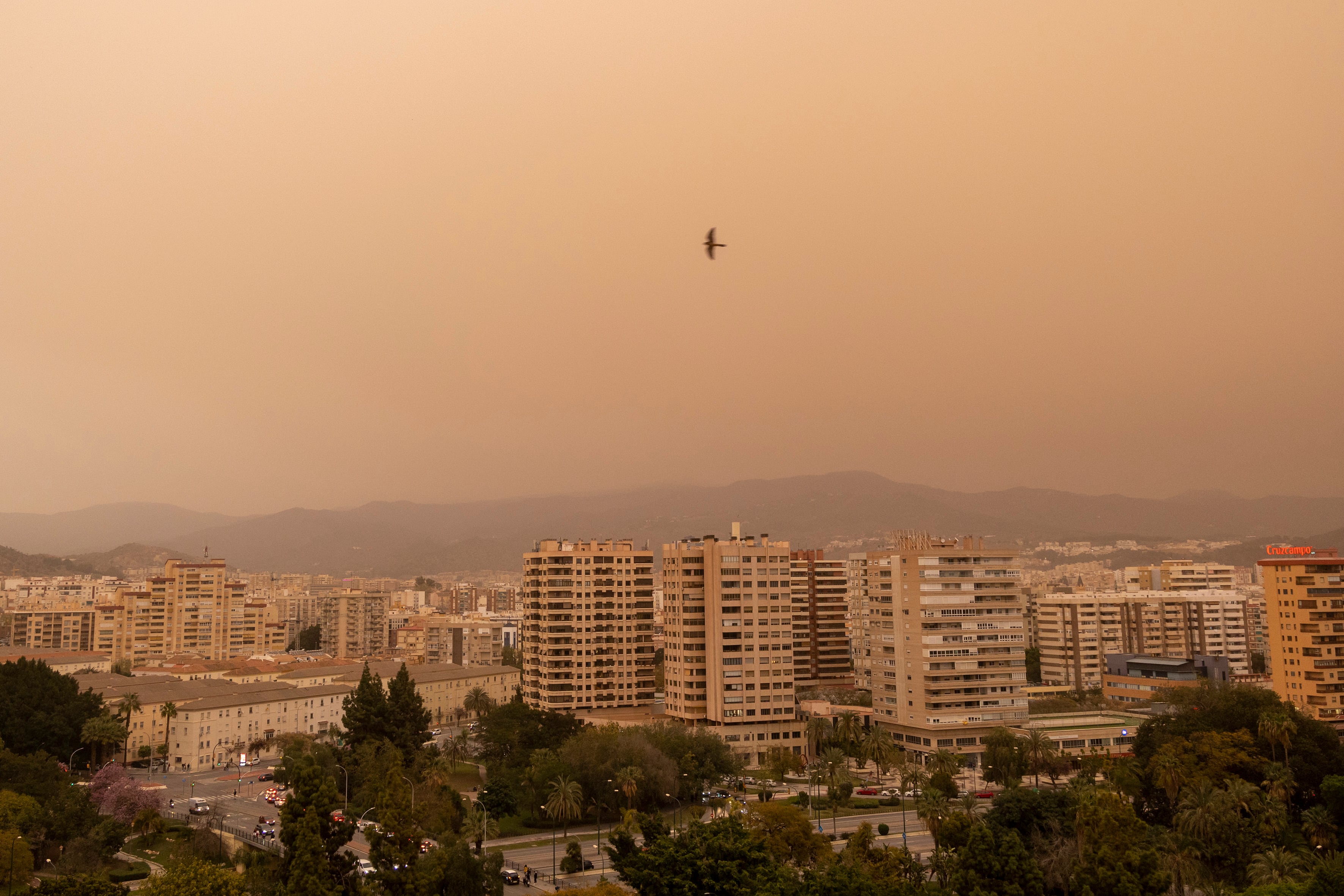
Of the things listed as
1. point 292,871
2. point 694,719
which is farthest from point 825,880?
point 694,719

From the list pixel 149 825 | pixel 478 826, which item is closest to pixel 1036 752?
pixel 478 826

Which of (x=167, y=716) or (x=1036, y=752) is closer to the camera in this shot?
(x=1036, y=752)

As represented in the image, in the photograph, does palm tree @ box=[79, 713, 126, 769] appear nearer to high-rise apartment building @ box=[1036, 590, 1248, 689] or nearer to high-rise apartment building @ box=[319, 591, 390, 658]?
high-rise apartment building @ box=[319, 591, 390, 658]

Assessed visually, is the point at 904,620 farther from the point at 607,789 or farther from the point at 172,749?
the point at 172,749

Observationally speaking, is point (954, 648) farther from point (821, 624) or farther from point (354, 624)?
point (354, 624)

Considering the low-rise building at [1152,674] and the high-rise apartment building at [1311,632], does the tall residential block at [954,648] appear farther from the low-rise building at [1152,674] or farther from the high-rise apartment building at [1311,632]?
the low-rise building at [1152,674]

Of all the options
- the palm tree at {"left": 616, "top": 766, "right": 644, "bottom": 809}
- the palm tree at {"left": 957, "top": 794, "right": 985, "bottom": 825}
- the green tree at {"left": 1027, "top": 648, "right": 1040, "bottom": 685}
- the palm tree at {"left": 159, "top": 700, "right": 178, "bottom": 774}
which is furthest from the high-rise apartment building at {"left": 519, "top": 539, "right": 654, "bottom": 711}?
the green tree at {"left": 1027, "top": 648, "right": 1040, "bottom": 685}
